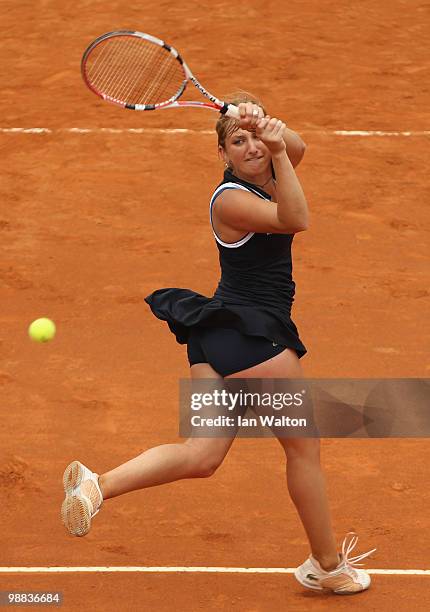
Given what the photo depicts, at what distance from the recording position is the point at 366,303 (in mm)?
9188

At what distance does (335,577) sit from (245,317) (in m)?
1.33

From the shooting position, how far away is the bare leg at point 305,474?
534 cm

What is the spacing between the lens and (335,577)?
18.6 feet

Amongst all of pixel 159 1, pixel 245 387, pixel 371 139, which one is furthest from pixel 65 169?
pixel 245 387

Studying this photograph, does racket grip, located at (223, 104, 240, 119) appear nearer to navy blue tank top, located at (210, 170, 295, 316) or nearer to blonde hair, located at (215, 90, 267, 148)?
blonde hair, located at (215, 90, 267, 148)

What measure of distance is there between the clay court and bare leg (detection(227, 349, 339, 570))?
14.2 inches

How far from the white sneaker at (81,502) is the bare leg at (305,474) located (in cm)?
77

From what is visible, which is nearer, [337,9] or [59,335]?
[59,335]

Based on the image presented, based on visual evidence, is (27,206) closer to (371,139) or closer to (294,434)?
(371,139)

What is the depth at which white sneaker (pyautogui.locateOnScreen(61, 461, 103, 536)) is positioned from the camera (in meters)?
5.14

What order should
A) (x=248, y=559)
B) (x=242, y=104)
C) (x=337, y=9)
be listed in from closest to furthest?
(x=242, y=104) → (x=248, y=559) → (x=337, y=9)

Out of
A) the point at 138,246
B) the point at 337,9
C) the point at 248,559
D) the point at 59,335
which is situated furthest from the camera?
the point at 337,9


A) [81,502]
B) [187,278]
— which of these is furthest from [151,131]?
[81,502]

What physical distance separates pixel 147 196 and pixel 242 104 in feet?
19.3
